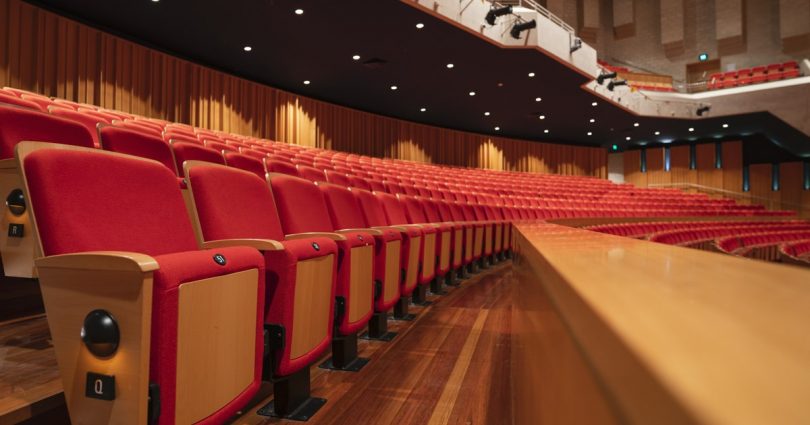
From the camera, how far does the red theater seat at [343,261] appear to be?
476mm

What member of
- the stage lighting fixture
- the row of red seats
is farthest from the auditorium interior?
the row of red seats

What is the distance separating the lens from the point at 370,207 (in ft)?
2.51

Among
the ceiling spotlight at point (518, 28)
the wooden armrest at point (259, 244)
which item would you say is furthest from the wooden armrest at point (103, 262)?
the ceiling spotlight at point (518, 28)

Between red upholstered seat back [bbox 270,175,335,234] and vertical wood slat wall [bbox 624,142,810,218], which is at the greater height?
vertical wood slat wall [bbox 624,142,810,218]

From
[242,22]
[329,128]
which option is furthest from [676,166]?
[242,22]

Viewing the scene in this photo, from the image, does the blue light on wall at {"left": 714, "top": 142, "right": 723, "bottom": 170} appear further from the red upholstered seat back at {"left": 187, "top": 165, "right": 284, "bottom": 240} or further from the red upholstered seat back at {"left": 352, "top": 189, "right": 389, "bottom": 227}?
the red upholstered seat back at {"left": 187, "top": 165, "right": 284, "bottom": 240}

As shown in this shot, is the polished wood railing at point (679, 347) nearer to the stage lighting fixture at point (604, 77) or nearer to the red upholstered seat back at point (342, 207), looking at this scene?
the red upholstered seat back at point (342, 207)

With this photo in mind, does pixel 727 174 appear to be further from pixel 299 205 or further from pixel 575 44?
pixel 299 205

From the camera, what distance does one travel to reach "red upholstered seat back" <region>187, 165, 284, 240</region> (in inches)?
15.7

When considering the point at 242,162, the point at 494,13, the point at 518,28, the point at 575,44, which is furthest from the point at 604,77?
the point at 242,162

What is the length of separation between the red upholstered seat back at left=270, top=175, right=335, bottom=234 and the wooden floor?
5.7 inches

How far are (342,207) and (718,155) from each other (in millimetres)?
4489

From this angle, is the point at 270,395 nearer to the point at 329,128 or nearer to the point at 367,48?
the point at 367,48

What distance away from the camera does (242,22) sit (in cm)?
186
